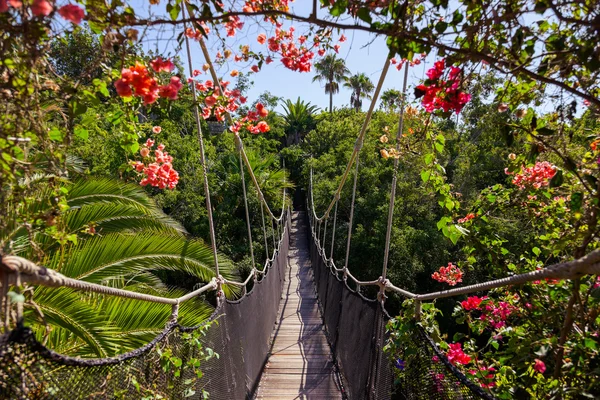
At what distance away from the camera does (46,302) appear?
1.75 meters

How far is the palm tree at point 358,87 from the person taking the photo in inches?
883

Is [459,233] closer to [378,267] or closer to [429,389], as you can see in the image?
[429,389]

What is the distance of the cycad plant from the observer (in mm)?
1684

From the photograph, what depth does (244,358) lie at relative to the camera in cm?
239

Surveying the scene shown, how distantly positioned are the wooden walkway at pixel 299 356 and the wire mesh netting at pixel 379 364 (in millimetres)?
191

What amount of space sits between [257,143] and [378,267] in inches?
263

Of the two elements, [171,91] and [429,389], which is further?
[429,389]

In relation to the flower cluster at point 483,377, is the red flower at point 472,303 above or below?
above

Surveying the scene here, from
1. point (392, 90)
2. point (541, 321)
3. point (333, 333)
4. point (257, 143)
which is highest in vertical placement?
point (392, 90)

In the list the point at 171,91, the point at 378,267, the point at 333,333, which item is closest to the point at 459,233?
the point at 171,91

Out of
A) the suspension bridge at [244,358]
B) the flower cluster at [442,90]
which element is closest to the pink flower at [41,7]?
the suspension bridge at [244,358]

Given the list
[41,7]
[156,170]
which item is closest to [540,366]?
[41,7]

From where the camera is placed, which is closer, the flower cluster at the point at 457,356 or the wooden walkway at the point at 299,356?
the flower cluster at the point at 457,356

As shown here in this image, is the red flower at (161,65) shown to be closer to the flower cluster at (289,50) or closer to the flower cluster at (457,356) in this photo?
the flower cluster at (289,50)
